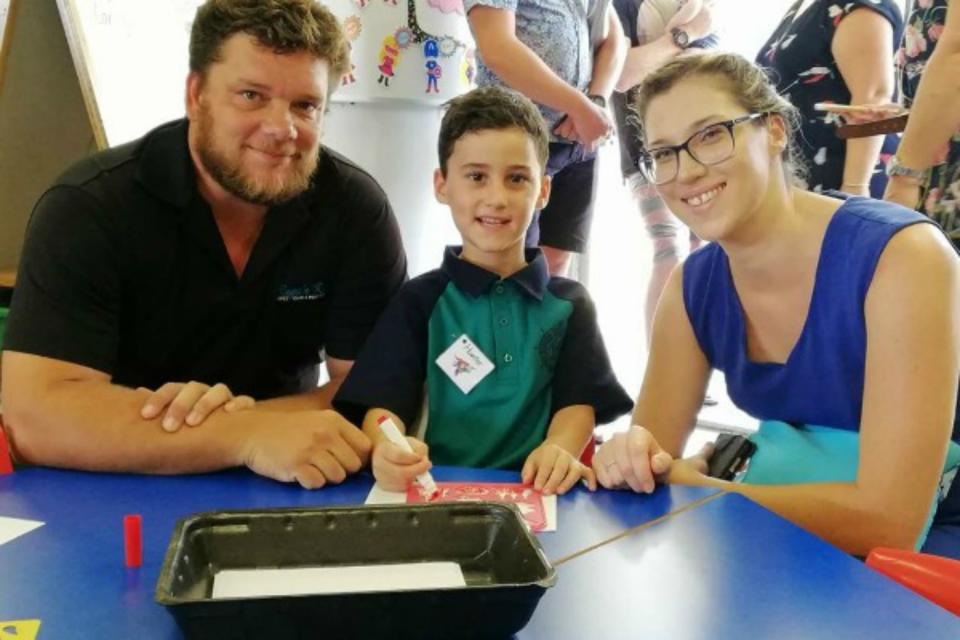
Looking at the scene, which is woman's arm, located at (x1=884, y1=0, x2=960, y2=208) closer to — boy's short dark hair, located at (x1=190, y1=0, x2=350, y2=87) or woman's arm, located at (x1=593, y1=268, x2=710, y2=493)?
woman's arm, located at (x1=593, y1=268, x2=710, y2=493)

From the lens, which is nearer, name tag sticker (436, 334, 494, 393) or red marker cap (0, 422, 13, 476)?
red marker cap (0, 422, 13, 476)

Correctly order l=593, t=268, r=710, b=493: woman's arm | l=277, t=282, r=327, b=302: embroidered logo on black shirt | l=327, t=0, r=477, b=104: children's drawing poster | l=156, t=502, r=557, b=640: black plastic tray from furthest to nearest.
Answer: l=327, t=0, r=477, b=104: children's drawing poster → l=277, t=282, r=327, b=302: embroidered logo on black shirt → l=593, t=268, r=710, b=493: woman's arm → l=156, t=502, r=557, b=640: black plastic tray

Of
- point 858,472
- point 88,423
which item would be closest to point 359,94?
point 88,423

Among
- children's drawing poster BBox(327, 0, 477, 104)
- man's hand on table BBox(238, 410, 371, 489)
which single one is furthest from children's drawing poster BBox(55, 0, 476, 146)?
man's hand on table BBox(238, 410, 371, 489)

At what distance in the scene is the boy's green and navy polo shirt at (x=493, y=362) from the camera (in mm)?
1735

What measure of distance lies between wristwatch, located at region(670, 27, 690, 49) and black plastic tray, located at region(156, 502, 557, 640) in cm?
274

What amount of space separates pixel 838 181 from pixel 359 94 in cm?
191

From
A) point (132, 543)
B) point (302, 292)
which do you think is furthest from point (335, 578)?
point (302, 292)

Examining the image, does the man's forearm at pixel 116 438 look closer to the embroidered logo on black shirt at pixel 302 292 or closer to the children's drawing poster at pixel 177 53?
the embroidered logo on black shirt at pixel 302 292

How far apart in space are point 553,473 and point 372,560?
14.3 inches

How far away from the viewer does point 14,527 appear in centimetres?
110

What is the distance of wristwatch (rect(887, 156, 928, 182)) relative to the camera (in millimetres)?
1947

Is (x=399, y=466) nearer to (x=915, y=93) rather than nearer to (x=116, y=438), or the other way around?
(x=116, y=438)

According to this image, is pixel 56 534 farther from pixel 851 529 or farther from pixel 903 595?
pixel 851 529
